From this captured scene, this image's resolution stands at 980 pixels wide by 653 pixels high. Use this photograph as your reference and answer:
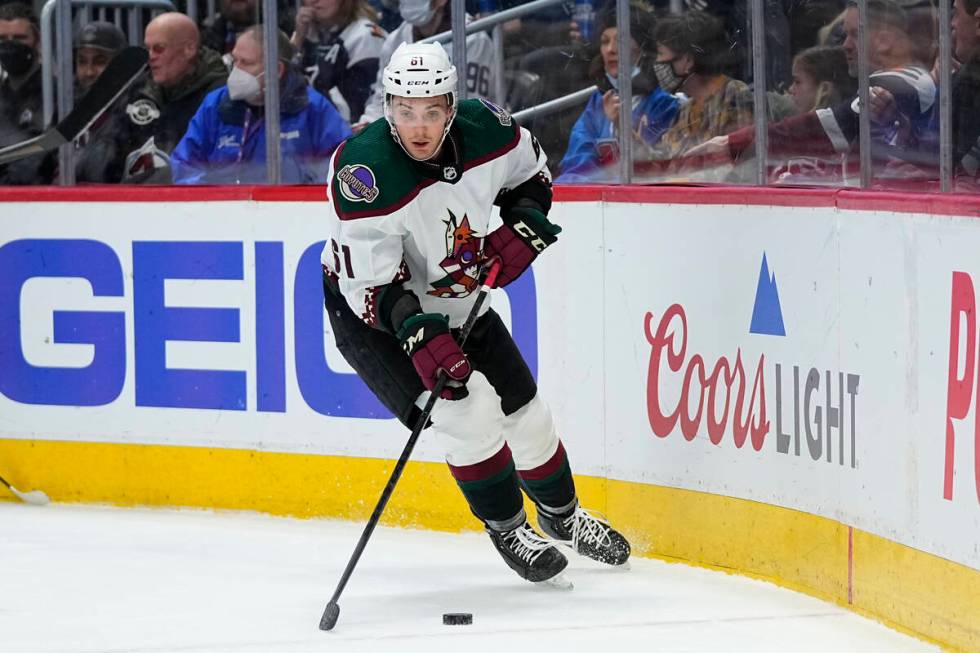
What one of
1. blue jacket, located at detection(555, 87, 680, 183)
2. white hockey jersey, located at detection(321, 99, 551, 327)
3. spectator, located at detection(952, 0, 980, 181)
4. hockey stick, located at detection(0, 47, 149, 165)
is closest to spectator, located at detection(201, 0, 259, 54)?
hockey stick, located at detection(0, 47, 149, 165)

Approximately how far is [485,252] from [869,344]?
3.17 feet

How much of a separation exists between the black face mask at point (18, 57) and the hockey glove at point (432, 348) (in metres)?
2.29

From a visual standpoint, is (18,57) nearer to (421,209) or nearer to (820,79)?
(421,209)

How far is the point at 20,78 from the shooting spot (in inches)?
220

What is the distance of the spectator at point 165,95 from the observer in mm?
5453

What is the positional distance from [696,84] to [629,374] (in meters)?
0.83

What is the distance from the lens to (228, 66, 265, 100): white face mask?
541cm

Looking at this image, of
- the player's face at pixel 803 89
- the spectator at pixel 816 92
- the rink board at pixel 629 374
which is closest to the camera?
the rink board at pixel 629 374

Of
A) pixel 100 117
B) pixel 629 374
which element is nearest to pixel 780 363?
pixel 629 374

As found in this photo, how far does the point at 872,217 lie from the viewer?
3766 millimetres

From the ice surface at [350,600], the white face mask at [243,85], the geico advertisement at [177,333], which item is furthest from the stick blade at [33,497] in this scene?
the white face mask at [243,85]

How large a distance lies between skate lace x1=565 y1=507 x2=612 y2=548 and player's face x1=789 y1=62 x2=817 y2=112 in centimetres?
118

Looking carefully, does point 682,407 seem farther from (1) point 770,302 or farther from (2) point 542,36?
(2) point 542,36

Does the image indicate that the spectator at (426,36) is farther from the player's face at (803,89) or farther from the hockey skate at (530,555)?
the hockey skate at (530,555)
